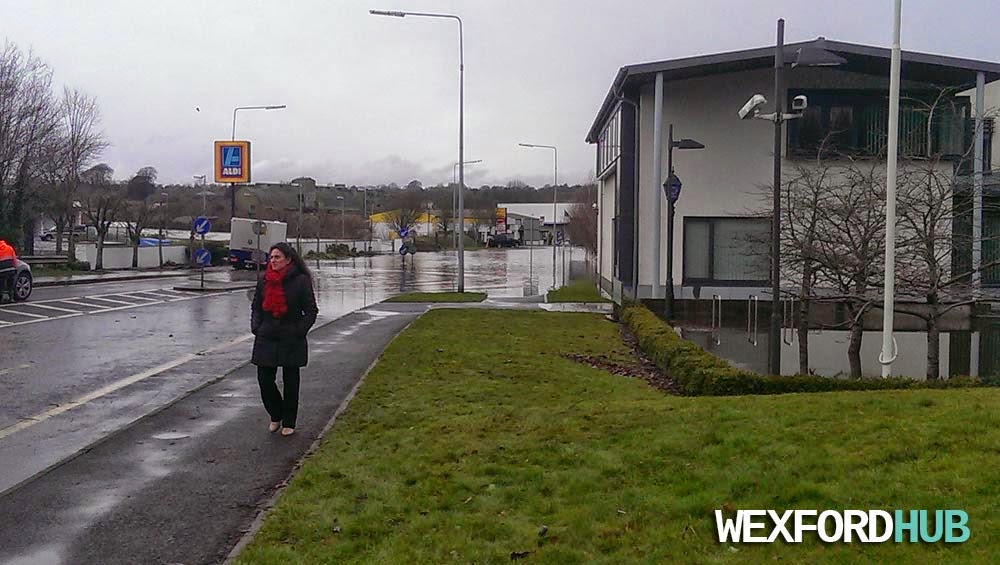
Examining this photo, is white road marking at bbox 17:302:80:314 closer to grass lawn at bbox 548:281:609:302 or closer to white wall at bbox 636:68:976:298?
grass lawn at bbox 548:281:609:302

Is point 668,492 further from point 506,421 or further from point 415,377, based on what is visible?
point 415,377

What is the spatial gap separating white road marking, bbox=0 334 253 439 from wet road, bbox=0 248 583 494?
0.5 inches

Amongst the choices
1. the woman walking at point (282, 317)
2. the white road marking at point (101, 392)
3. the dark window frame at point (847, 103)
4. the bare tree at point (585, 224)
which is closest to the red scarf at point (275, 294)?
the woman walking at point (282, 317)

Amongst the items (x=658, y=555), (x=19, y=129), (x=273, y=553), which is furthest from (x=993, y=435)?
(x=19, y=129)

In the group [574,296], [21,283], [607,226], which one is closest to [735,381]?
[574,296]

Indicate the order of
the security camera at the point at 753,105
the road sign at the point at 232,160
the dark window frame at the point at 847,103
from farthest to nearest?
1. the road sign at the point at 232,160
2. the dark window frame at the point at 847,103
3. the security camera at the point at 753,105

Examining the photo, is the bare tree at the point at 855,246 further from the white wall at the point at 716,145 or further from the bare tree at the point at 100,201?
the bare tree at the point at 100,201

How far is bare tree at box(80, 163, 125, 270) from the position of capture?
44062mm

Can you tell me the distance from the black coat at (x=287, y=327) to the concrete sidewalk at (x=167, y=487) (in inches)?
28.5

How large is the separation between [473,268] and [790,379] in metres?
42.7

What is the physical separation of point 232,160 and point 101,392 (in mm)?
31206

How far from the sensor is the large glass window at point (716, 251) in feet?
83.7

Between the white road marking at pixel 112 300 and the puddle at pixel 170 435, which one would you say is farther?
the white road marking at pixel 112 300

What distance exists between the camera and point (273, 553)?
196 inches
